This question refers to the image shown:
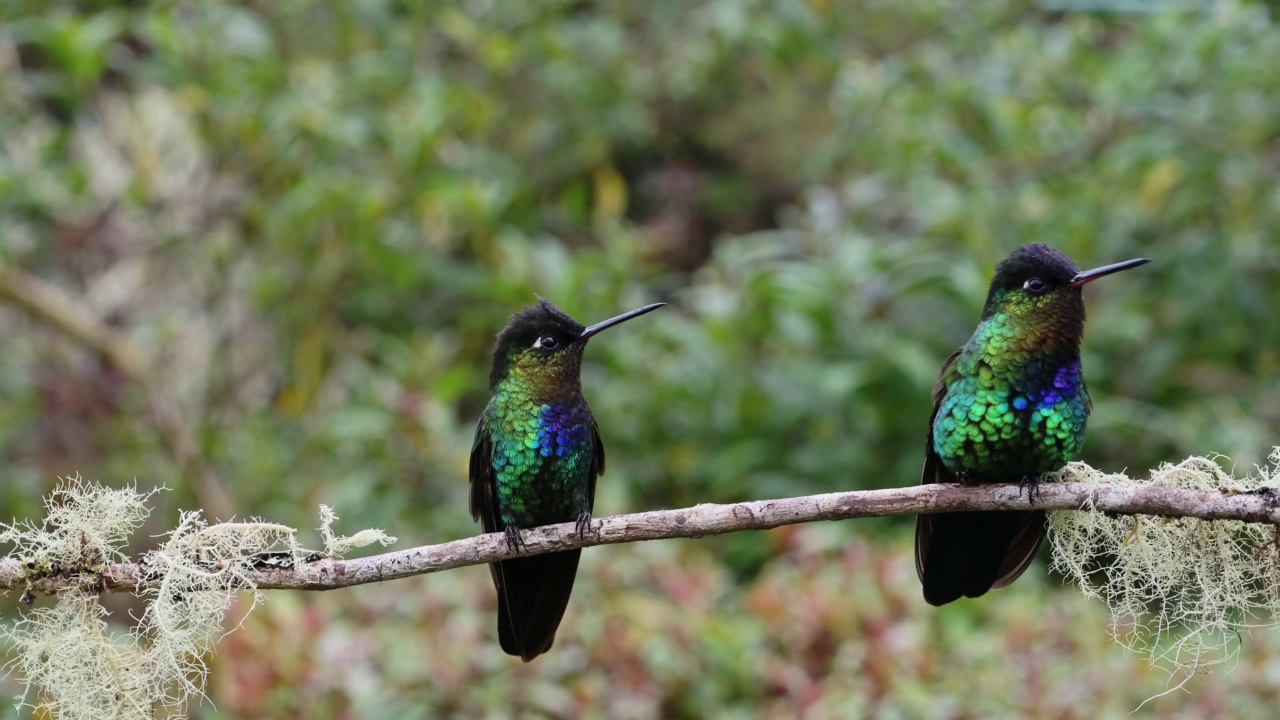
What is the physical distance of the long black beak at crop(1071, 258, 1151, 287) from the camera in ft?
5.77

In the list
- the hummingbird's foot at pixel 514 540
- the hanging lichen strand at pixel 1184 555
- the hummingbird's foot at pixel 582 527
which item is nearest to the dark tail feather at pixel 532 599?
the hummingbird's foot at pixel 514 540

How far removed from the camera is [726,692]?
192 inches

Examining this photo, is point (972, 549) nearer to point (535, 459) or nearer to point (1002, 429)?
point (1002, 429)

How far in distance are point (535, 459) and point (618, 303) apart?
3.89 metres

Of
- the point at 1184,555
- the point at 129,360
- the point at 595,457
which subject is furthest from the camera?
the point at 129,360

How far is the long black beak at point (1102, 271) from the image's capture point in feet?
5.77

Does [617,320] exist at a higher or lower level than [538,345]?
lower

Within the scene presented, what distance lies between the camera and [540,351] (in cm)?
282

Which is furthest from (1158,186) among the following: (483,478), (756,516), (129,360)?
(756,516)

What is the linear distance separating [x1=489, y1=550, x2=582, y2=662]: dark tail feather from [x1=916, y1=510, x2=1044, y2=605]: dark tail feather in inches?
28.7

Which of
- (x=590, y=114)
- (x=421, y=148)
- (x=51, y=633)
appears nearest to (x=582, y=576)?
(x=421, y=148)

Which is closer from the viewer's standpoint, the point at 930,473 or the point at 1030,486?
the point at 1030,486

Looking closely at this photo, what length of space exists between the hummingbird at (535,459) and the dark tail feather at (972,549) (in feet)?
2.39

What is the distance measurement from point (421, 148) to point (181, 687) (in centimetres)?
545
